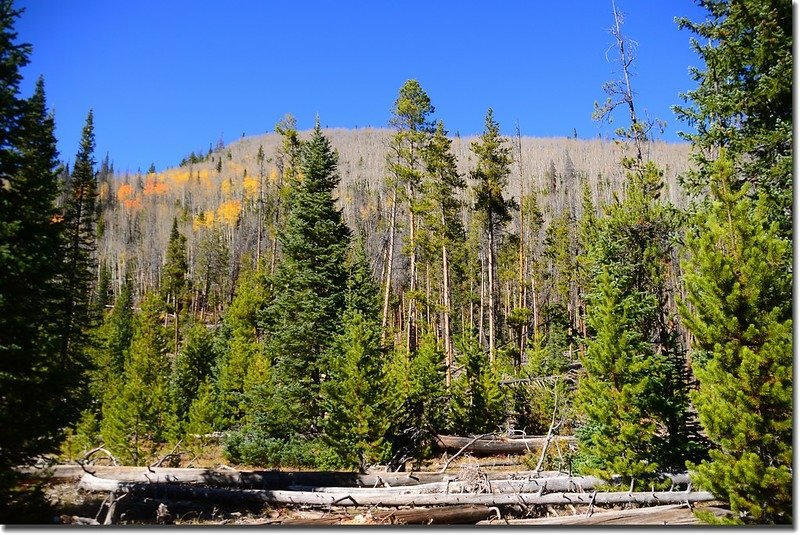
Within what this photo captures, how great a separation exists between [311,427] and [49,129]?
43.5 feet

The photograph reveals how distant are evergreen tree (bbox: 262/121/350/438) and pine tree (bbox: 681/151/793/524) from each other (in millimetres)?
12723

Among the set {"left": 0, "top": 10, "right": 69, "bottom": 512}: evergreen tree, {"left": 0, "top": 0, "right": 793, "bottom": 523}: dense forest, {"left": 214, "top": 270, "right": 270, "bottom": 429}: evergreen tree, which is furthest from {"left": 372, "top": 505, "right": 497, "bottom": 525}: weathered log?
{"left": 214, "top": 270, "right": 270, "bottom": 429}: evergreen tree

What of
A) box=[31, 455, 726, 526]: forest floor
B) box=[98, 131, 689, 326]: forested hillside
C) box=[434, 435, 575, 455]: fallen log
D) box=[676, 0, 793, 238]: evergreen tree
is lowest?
box=[434, 435, 575, 455]: fallen log

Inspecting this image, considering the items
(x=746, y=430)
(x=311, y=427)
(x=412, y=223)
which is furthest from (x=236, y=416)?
(x=746, y=430)

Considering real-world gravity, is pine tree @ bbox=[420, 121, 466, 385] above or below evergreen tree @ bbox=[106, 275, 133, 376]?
above

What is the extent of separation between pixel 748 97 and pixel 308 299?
46.2 feet

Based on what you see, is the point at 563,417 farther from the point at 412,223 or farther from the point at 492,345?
the point at 412,223

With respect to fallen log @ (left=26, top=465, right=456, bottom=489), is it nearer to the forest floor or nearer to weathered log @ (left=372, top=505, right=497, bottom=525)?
the forest floor

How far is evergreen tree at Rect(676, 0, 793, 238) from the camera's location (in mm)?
7789

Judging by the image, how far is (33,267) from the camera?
6359 mm

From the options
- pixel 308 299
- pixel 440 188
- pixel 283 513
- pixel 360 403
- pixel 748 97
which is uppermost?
pixel 440 188

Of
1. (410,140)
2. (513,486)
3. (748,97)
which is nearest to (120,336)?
(410,140)

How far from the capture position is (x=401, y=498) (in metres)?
9.40

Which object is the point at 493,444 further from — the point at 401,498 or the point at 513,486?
the point at 401,498
